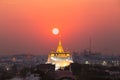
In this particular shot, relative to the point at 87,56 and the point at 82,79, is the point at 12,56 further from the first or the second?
the point at 82,79

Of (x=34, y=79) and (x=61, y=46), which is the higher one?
(x=61, y=46)

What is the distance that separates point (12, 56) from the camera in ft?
640

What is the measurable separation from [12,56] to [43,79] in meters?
146

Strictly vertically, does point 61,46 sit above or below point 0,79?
above

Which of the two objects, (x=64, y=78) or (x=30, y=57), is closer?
(x=64, y=78)

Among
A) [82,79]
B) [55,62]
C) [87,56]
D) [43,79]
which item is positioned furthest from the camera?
[87,56]

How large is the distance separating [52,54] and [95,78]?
49859 millimetres

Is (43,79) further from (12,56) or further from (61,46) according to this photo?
(12,56)

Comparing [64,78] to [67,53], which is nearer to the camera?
[64,78]

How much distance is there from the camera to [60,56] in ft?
298

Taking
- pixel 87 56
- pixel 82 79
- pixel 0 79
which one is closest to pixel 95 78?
pixel 82 79

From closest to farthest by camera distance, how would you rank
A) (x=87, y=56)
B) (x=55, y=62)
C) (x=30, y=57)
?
1. (x=55, y=62)
2. (x=87, y=56)
3. (x=30, y=57)

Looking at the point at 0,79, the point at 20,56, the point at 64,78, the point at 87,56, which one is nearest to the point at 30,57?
the point at 20,56

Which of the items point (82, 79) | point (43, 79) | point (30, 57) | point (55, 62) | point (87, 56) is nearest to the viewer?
point (82, 79)
